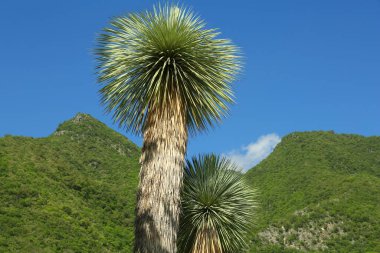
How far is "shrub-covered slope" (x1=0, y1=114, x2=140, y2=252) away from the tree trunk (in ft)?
122

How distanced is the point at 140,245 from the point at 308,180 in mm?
87730

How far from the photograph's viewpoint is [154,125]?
923cm

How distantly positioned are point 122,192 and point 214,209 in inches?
2765

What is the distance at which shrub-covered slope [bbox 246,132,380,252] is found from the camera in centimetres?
7750

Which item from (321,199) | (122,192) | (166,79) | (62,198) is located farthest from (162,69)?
(321,199)

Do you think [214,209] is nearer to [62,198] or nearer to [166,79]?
[166,79]

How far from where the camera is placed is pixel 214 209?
39.8 ft

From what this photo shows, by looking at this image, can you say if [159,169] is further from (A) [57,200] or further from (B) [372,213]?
(B) [372,213]

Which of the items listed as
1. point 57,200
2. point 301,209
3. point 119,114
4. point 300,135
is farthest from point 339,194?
point 119,114

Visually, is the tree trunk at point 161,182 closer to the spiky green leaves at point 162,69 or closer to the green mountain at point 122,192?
the spiky green leaves at point 162,69

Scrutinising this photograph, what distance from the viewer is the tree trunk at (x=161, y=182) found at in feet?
27.2

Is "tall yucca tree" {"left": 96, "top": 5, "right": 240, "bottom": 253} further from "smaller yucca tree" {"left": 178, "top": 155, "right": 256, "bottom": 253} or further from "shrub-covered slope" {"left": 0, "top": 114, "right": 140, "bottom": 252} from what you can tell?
"shrub-covered slope" {"left": 0, "top": 114, "right": 140, "bottom": 252}

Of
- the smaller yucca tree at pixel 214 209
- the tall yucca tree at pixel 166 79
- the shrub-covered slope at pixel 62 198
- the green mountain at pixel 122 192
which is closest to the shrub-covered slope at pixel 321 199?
the green mountain at pixel 122 192

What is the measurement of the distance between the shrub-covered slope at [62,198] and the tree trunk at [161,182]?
3716 centimetres
